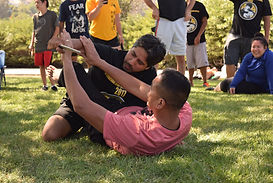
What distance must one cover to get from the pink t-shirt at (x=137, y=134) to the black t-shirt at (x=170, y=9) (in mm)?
3342

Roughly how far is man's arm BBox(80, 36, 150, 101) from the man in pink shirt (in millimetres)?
312

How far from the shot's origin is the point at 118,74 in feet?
9.23

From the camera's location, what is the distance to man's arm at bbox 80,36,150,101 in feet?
9.17

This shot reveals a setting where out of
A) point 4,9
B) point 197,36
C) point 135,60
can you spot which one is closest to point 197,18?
point 197,36

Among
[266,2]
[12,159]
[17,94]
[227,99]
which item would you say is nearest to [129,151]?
[12,159]

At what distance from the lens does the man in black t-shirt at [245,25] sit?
250 inches

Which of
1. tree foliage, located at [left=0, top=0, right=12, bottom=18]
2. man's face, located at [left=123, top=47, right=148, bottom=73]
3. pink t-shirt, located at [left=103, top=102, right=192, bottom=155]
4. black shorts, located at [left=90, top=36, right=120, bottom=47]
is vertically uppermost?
man's face, located at [left=123, top=47, right=148, bottom=73]

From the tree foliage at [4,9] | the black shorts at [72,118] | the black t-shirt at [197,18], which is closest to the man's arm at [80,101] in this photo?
the black shorts at [72,118]

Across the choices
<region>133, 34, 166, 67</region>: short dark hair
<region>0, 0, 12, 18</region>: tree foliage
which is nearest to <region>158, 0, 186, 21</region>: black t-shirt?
<region>133, 34, 166, 67</region>: short dark hair

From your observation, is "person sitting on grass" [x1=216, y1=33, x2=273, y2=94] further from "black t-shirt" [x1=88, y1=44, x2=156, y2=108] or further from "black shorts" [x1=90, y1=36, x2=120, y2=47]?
"black t-shirt" [x1=88, y1=44, x2=156, y2=108]

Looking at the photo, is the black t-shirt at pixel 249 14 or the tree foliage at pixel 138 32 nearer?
the black t-shirt at pixel 249 14

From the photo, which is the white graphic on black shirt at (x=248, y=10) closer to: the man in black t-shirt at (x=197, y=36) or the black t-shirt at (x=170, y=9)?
the man in black t-shirt at (x=197, y=36)

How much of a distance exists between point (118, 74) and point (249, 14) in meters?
4.35

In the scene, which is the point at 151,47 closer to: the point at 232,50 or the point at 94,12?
the point at 94,12
